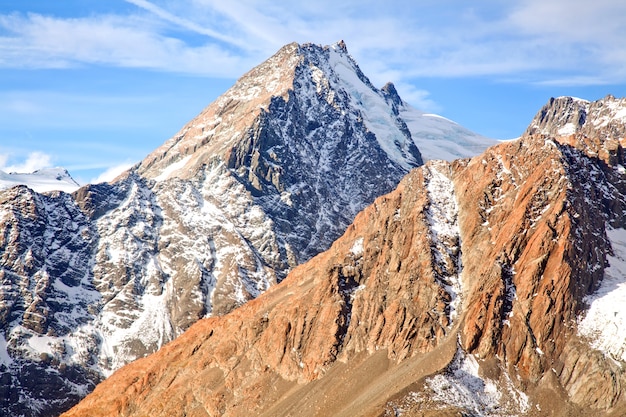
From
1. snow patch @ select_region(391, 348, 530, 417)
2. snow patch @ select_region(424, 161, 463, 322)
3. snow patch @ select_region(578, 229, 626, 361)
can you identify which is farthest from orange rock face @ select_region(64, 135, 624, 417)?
snow patch @ select_region(578, 229, 626, 361)

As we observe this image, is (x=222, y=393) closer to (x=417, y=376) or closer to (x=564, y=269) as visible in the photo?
(x=417, y=376)

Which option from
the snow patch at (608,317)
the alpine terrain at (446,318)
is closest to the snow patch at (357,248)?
the alpine terrain at (446,318)

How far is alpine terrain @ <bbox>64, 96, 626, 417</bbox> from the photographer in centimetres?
12875

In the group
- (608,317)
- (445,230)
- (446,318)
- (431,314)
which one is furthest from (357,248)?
(608,317)

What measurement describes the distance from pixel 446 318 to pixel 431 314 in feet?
9.31

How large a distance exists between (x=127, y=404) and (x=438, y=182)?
269 ft

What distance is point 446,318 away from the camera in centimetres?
14288

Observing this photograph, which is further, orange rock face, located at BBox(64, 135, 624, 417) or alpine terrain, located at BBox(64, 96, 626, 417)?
orange rock face, located at BBox(64, 135, 624, 417)

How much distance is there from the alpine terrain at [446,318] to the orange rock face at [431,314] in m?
0.32

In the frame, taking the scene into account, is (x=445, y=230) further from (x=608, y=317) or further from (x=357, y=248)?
(x=608, y=317)


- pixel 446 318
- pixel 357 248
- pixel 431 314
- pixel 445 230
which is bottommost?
pixel 446 318

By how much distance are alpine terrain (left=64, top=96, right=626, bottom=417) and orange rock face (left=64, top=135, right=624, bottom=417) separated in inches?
12.5

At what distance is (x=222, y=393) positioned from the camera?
491 feet

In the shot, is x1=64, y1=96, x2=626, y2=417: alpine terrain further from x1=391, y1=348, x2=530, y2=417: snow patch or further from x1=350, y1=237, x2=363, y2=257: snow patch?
x1=350, y1=237, x2=363, y2=257: snow patch
